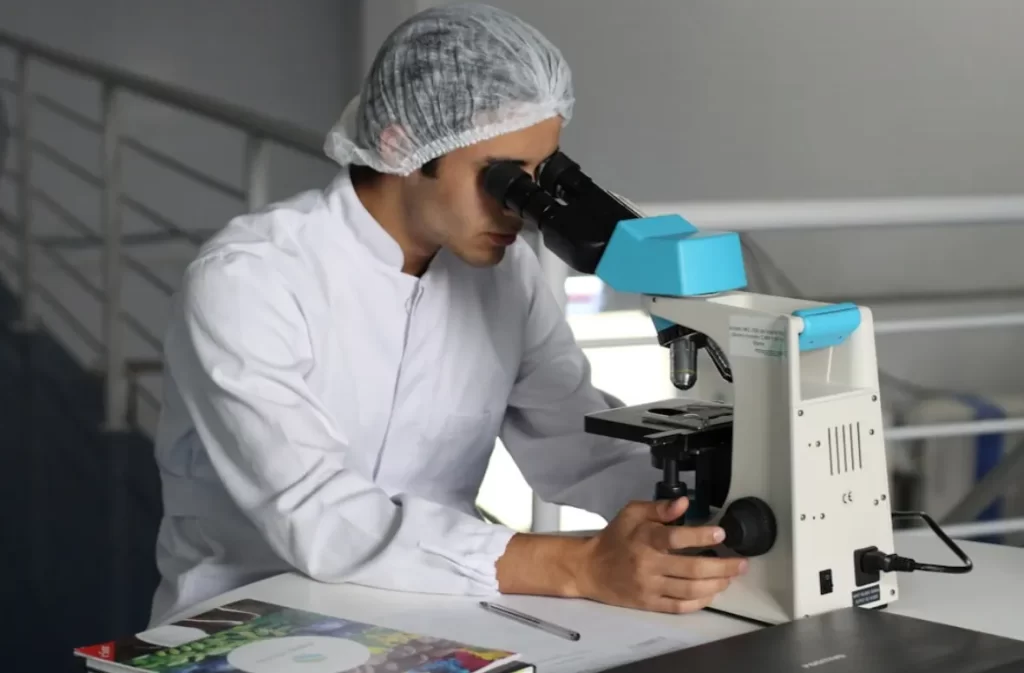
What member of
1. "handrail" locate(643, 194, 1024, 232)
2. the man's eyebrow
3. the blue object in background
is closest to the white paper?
the man's eyebrow

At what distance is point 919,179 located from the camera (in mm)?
2924

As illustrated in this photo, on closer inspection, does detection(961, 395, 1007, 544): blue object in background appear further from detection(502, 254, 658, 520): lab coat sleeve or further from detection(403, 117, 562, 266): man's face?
detection(403, 117, 562, 266): man's face

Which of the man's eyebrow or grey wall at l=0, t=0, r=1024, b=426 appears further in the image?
grey wall at l=0, t=0, r=1024, b=426

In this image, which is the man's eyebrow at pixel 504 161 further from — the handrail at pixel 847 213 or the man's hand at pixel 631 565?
the handrail at pixel 847 213

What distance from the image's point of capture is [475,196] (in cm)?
138

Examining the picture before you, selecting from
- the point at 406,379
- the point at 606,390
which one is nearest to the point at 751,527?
the point at 406,379

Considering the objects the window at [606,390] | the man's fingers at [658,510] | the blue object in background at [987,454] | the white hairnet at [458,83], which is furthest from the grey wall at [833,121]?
the man's fingers at [658,510]

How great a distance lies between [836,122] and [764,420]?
2060 millimetres

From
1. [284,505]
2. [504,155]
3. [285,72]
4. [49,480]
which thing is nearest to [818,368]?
[504,155]

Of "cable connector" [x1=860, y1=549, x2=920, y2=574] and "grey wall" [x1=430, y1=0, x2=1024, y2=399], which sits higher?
"grey wall" [x1=430, y1=0, x2=1024, y2=399]

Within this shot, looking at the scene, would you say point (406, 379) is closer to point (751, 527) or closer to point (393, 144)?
point (393, 144)

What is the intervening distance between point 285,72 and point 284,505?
3.95 metres

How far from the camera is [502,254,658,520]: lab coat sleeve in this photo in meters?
1.56

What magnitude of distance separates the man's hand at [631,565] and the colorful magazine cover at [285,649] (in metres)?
0.20
